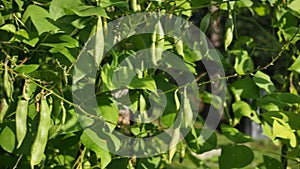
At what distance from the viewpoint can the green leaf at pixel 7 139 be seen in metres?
1.12

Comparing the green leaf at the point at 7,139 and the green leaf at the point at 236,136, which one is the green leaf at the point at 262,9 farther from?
the green leaf at the point at 7,139

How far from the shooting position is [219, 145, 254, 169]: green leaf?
1.38 meters

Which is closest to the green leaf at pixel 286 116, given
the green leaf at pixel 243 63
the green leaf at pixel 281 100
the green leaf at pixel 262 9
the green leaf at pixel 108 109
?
the green leaf at pixel 281 100

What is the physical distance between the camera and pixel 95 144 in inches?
43.5

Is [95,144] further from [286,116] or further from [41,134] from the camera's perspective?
[286,116]

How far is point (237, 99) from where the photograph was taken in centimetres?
160

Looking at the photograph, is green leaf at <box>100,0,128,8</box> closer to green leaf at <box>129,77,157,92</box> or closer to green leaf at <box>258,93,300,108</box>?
green leaf at <box>129,77,157,92</box>

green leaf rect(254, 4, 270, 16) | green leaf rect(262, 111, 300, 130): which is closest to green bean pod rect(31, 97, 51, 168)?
green leaf rect(262, 111, 300, 130)

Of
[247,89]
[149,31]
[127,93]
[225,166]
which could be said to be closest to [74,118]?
[127,93]

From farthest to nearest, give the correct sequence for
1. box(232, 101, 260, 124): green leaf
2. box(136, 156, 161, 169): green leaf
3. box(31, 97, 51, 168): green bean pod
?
box(232, 101, 260, 124): green leaf < box(136, 156, 161, 169): green leaf < box(31, 97, 51, 168): green bean pod

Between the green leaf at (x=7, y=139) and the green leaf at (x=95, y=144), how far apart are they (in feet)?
0.49

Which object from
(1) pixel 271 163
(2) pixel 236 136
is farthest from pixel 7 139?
(1) pixel 271 163

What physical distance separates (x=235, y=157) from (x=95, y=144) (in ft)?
1.46

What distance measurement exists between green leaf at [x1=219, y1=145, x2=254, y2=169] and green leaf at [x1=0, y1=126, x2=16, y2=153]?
0.56 metres
